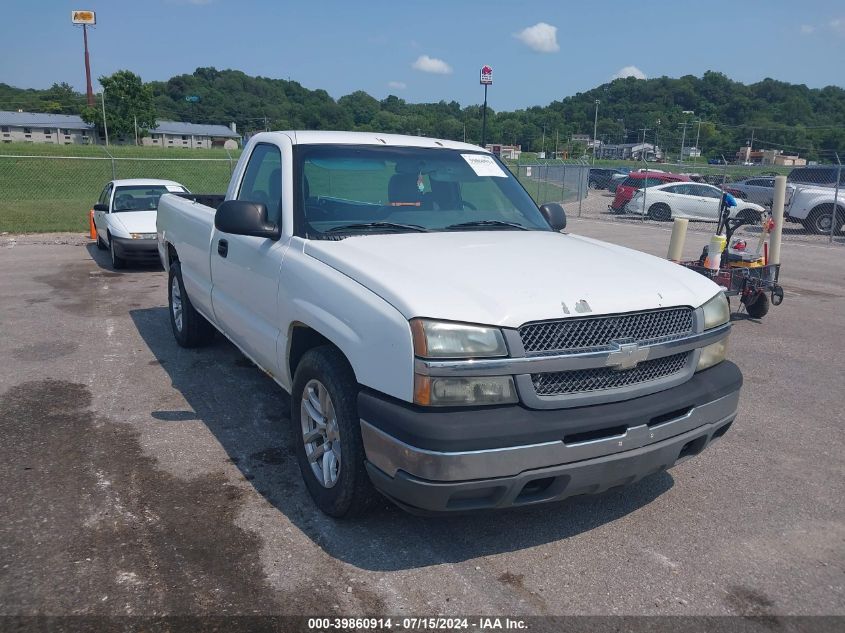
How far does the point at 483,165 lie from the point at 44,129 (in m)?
113

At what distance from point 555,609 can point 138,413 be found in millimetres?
3453

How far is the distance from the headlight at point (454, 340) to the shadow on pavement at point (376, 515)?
1.06 meters

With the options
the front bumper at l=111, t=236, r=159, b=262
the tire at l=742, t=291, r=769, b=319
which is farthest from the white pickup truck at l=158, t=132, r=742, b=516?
the front bumper at l=111, t=236, r=159, b=262

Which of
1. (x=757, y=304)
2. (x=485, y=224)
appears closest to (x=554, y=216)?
(x=485, y=224)

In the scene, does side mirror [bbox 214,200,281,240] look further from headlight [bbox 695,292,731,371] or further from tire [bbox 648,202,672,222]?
tire [bbox 648,202,672,222]

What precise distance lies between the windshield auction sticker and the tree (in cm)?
8960

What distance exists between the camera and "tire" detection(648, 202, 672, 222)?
75.7 feet

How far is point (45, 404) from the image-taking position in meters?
5.29

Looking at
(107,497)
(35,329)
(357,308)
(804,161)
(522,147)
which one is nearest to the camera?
(357,308)

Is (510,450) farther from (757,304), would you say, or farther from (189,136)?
(189,136)

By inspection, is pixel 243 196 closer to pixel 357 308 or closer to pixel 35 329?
pixel 357 308

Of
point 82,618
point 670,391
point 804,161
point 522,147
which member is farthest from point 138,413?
point 522,147

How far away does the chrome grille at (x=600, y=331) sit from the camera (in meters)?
2.99

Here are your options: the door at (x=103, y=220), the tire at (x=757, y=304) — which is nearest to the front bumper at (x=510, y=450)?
the tire at (x=757, y=304)
